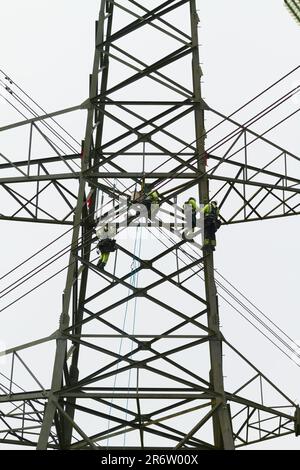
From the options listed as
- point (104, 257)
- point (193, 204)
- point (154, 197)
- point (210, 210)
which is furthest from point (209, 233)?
point (104, 257)

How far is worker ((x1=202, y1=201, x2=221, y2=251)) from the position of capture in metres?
39.0

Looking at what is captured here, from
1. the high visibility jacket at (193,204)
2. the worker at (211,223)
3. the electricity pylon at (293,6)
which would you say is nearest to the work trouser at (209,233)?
the worker at (211,223)

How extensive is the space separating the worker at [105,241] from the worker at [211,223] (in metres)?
2.31

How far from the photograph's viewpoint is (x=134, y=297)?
3828 cm

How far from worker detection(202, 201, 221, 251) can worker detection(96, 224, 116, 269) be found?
2.31 meters

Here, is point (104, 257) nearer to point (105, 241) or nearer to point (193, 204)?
point (105, 241)

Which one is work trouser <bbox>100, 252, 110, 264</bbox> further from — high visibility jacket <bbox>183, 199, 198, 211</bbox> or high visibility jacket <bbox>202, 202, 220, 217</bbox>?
high visibility jacket <bbox>202, 202, 220, 217</bbox>

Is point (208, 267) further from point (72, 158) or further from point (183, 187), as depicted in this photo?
point (72, 158)

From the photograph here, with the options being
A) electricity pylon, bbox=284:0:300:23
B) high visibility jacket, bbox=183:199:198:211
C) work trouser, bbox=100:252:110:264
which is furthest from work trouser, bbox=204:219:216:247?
electricity pylon, bbox=284:0:300:23

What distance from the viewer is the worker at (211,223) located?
128 ft

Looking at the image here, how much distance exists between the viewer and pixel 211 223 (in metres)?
39.2

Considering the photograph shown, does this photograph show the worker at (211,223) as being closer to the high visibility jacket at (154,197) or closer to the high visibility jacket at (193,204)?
the high visibility jacket at (193,204)

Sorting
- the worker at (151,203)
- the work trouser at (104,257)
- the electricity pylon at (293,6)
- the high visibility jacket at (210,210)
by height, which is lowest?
the work trouser at (104,257)

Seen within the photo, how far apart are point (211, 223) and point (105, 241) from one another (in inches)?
106
